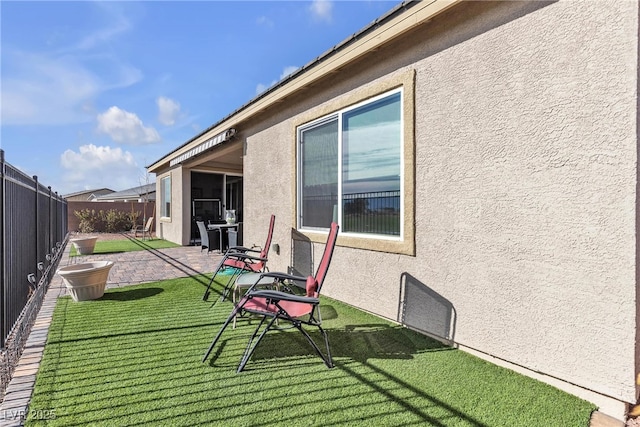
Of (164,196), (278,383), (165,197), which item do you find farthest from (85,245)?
(278,383)

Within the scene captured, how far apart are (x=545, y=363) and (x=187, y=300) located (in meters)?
5.11

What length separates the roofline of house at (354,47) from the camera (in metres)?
3.54

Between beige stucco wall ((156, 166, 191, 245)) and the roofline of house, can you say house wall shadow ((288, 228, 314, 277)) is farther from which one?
beige stucco wall ((156, 166, 191, 245))

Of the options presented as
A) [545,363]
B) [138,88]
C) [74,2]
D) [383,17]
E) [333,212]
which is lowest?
[545,363]

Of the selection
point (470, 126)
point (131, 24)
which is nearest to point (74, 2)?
point (131, 24)

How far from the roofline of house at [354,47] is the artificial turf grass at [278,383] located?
3.71 m

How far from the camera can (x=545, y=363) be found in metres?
2.76

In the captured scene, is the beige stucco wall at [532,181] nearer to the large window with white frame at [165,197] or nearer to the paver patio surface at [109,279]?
the paver patio surface at [109,279]

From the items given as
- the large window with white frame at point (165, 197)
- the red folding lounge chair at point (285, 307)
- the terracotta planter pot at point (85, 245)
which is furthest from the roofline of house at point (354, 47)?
the large window with white frame at point (165, 197)

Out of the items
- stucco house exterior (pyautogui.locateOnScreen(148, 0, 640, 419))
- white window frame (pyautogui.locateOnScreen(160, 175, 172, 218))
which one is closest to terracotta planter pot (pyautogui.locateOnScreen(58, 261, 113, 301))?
stucco house exterior (pyautogui.locateOnScreen(148, 0, 640, 419))

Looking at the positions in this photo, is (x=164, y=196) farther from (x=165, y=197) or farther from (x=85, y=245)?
(x=85, y=245)

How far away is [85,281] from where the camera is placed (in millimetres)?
5348

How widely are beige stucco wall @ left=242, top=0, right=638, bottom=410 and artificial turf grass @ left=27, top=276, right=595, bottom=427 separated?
0.44 meters

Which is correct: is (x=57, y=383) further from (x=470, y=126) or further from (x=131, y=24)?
(x=131, y=24)
